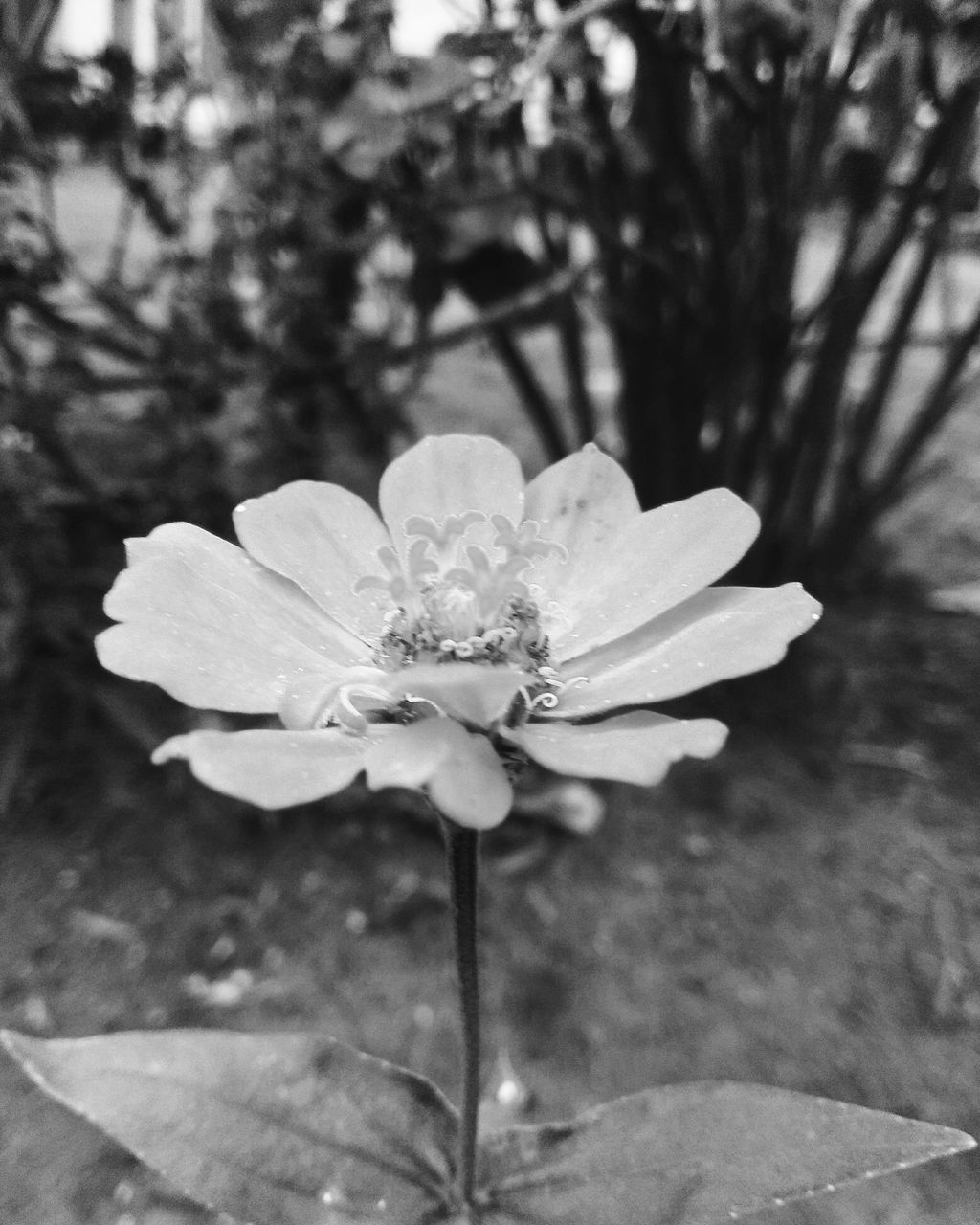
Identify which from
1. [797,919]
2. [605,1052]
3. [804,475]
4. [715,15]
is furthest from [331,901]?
[715,15]

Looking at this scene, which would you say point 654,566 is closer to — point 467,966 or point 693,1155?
point 467,966

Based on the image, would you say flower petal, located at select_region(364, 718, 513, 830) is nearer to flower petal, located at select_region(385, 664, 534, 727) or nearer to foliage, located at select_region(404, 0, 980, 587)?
flower petal, located at select_region(385, 664, 534, 727)

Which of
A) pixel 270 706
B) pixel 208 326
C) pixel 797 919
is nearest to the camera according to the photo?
pixel 270 706

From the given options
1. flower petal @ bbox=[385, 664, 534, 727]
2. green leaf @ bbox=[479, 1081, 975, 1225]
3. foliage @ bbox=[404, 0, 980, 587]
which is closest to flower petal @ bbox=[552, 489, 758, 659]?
flower petal @ bbox=[385, 664, 534, 727]

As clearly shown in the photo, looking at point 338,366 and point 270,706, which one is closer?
point 270,706

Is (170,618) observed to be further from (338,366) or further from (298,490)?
(338,366)

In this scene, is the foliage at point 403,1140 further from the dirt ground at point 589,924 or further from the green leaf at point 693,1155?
the dirt ground at point 589,924

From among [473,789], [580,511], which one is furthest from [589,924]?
[473,789]
